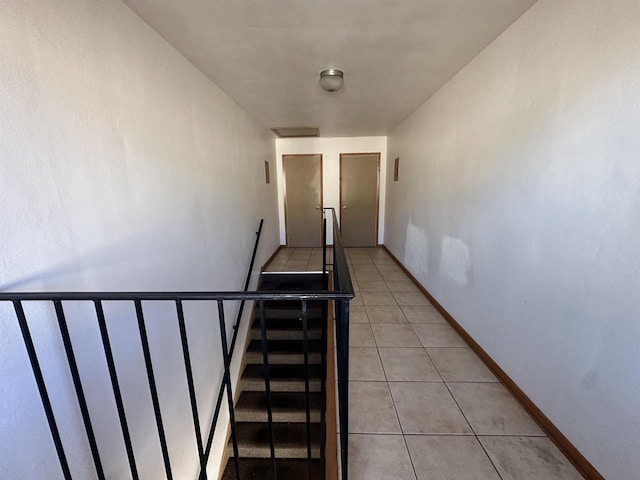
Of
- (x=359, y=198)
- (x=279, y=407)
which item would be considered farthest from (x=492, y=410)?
(x=359, y=198)

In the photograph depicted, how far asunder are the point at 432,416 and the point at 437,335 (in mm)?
895

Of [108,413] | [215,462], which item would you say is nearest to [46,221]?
[108,413]

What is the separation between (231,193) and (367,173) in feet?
10.5

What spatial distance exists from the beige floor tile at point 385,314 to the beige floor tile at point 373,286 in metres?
0.45

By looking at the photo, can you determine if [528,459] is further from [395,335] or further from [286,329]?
[286,329]

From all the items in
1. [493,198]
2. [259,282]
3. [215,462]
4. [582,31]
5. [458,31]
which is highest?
[458,31]

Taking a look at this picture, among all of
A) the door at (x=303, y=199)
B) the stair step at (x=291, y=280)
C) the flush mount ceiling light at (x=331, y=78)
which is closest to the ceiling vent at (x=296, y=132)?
the door at (x=303, y=199)

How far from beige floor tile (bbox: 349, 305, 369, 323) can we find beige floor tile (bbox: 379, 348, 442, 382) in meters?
0.47

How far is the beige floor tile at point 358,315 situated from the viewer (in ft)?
8.46

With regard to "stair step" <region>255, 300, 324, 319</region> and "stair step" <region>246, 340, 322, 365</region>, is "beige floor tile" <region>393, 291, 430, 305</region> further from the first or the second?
"stair step" <region>246, 340, 322, 365</region>

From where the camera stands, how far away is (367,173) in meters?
5.24

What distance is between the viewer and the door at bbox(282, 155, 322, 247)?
17.2 ft

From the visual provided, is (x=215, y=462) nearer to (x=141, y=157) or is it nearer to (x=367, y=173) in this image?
(x=141, y=157)

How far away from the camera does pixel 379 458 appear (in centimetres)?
131
